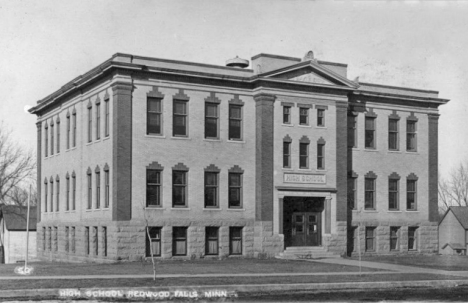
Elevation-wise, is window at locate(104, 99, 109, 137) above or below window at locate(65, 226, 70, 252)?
above

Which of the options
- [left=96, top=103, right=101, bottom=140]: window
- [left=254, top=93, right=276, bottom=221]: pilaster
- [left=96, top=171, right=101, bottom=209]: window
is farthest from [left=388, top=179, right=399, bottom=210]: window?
[left=96, top=103, right=101, bottom=140]: window

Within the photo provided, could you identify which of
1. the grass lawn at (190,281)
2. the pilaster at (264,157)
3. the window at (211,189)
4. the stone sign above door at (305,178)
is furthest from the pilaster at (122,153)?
the grass lawn at (190,281)

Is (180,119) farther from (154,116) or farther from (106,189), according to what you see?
(106,189)

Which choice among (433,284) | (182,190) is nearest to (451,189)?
(182,190)

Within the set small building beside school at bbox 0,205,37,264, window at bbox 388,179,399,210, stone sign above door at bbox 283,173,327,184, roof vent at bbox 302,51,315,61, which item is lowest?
small building beside school at bbox 0,205,37,264

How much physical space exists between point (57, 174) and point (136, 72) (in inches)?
498

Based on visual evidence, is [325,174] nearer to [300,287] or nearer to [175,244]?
[175,244]

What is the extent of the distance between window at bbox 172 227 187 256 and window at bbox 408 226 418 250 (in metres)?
15.5

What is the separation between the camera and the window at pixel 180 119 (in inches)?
1449

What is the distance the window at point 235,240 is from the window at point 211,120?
511 centimetres

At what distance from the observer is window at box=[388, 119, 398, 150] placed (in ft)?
143

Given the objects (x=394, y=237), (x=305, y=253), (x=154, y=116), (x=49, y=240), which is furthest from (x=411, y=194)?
(x=49, y=240)

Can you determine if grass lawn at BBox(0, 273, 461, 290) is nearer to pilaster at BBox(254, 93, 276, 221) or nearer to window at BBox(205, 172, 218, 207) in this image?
pilaster at BBox(254, 93, 276, 221)

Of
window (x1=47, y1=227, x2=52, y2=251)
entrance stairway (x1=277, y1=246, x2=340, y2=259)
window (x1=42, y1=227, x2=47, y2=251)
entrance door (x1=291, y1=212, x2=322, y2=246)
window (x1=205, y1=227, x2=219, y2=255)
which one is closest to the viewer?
window (x1=205, y1=227, x2=219, y2=255)
